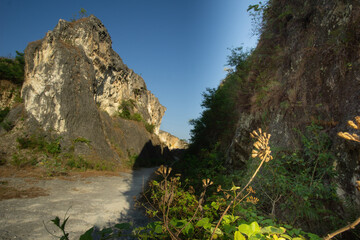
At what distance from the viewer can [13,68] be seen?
13031 mm

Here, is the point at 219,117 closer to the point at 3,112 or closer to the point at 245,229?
the point at 245,229

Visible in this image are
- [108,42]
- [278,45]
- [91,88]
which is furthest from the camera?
[108,42]

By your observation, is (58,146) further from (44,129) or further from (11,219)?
(11,219)

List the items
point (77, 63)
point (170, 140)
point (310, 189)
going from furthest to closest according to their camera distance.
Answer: point (170, 140)
point (77, 63)
point (310, 189)

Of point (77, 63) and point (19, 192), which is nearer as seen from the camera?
point (19, 192)

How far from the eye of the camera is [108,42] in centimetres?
1861

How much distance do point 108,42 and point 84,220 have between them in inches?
760

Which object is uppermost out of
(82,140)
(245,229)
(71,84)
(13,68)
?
(13,68)

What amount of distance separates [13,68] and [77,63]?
467 cm

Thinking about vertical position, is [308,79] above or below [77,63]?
below

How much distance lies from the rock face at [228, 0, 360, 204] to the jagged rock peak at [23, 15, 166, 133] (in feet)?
40.1

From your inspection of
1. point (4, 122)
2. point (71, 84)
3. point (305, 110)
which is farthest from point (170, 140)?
point (305, 110)

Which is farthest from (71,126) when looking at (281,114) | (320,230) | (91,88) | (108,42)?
(320,230)

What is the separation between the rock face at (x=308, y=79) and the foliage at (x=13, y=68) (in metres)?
16.2
